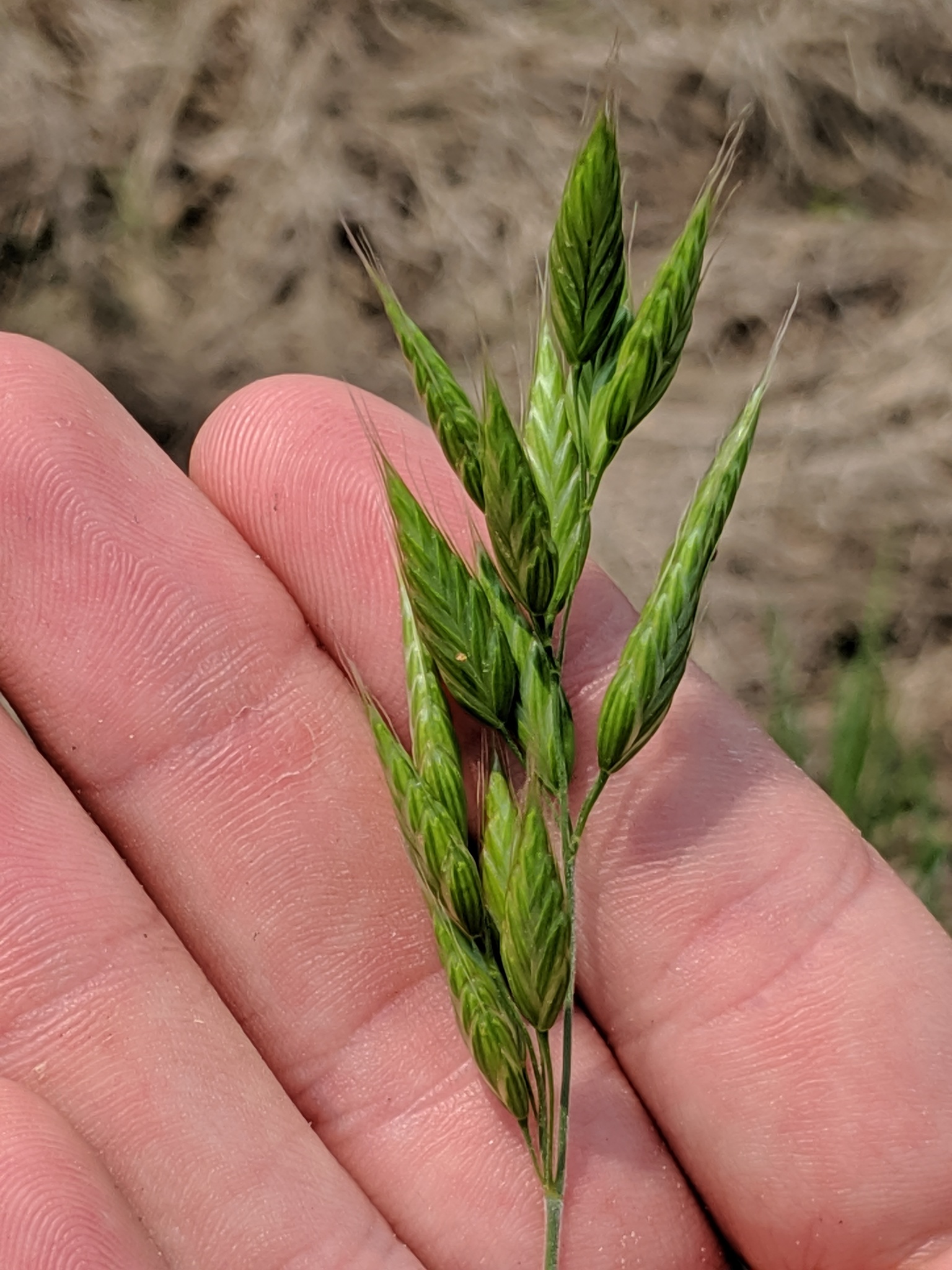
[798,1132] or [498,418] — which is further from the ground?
[498,418]

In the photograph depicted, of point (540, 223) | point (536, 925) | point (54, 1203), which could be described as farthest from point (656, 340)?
point (540, 223)

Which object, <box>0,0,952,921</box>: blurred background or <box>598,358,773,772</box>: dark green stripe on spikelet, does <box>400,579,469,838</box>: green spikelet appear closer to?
<box>598,358,773,772</box>: dark green stripe on spikelet

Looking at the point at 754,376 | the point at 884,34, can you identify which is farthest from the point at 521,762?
the point at 884,34

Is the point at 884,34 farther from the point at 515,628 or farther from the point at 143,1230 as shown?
the point at 143,1230

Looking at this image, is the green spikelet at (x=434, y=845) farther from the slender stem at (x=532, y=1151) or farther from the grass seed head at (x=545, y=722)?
the slender stem at (x=532, y=1151)

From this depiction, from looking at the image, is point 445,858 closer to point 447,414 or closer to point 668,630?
point 668,630

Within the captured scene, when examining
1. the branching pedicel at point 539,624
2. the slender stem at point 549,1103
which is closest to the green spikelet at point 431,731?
the branching pedicel at point 539,624
